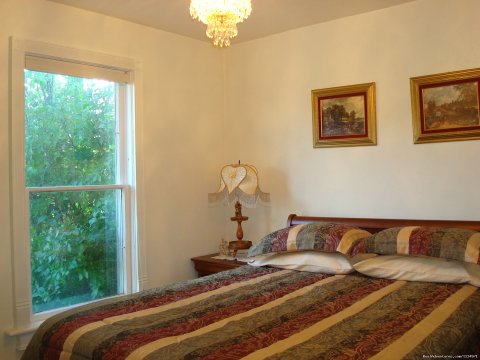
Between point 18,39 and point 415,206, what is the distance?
281 cm

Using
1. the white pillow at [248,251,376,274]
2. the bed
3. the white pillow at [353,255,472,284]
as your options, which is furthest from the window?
the white pillow at [353,255,472,284]

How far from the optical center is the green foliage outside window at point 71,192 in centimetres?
309

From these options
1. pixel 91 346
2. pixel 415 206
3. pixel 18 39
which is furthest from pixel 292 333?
pixel 18 39

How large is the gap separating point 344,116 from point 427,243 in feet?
4.28

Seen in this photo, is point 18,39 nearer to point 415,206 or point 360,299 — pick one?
point 360,299

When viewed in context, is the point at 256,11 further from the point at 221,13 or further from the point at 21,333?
the point at 21,333

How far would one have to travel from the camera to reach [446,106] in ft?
10.4

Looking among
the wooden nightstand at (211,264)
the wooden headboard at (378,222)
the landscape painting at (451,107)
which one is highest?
the landscape painting at (451,107)

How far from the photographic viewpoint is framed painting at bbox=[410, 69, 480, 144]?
3.06 meters

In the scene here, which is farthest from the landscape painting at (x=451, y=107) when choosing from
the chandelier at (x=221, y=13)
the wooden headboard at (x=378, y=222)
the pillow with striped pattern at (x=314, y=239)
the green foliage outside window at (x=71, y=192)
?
the green foliage outside window at (x=71, y=192)

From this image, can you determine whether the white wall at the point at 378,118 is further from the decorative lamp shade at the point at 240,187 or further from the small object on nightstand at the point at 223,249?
the small object on nightstand at the point at 223,249

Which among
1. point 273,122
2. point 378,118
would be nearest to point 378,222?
point 378,118

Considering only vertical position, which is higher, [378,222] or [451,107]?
[451,107]

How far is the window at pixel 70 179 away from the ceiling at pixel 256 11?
0.34 meters
